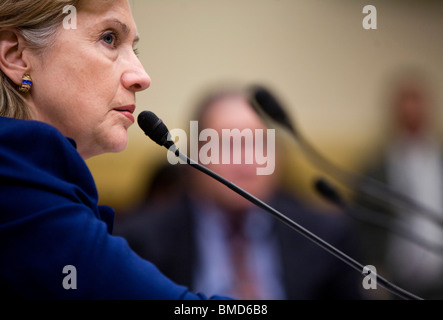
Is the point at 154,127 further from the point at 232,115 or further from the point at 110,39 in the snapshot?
the point at 232,115

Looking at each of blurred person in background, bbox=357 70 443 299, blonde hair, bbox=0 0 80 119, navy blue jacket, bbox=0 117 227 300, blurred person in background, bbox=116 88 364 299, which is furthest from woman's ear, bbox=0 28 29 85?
blurred person in background, bbox=357 70 443 299

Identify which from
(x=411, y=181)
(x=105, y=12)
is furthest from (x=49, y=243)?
(x=411, y=181)

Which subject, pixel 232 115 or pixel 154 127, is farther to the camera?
pixel 232 115

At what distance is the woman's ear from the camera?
0.73 m

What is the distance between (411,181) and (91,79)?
154cm

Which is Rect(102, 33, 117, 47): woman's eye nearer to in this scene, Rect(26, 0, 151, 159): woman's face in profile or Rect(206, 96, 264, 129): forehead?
Rect(26, 0, 151, 159): woman's face in profile

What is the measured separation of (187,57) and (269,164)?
2.43 feet

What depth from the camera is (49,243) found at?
1.95ft

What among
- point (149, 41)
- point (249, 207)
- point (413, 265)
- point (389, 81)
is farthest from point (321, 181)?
point (389, 81)

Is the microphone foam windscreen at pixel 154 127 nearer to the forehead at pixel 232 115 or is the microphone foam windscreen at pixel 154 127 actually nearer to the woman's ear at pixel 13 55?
the woman's ear at pixel 13 55

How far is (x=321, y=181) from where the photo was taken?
102 centimetres

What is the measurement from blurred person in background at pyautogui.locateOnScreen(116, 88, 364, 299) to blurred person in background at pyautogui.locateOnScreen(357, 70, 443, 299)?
0.24m

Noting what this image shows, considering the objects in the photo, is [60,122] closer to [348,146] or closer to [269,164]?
[269,164]

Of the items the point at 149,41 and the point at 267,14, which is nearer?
the point at 149,41
